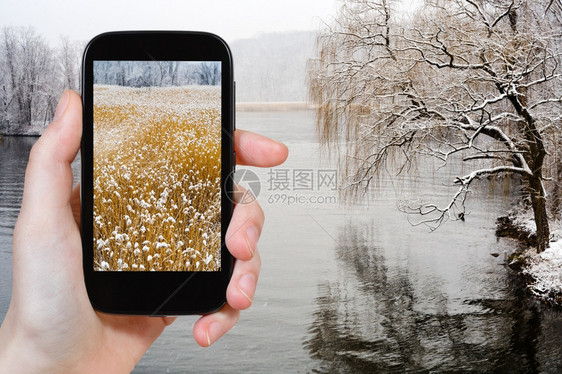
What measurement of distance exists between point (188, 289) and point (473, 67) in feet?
14.7

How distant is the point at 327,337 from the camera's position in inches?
287

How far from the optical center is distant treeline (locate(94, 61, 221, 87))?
766 mm

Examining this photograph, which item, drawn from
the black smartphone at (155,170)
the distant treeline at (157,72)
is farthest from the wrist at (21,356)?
the distant treeline at (157,72)

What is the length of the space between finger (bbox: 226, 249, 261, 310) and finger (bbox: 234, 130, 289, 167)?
0.14 m

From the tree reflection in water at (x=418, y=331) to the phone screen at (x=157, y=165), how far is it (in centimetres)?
614

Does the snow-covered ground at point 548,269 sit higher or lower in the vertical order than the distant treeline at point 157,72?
lower

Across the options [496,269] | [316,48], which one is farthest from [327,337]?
[316,48]

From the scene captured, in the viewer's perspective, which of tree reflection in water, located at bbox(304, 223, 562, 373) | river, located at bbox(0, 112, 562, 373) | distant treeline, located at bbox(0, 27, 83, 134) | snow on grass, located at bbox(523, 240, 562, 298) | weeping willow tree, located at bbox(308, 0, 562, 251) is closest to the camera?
weeping willow tree, located at bbox(308, 0, 562, 251)

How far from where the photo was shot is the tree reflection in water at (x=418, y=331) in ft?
20.6

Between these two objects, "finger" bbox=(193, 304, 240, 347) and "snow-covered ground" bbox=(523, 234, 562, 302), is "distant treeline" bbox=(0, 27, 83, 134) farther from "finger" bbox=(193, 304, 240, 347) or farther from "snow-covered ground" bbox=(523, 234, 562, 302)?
"finger" bbox=(193, 304, 240, 347)

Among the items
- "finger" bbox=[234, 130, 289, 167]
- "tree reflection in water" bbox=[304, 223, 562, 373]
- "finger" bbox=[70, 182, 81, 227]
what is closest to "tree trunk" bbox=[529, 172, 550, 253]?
"tree reflection in water" bbox=[304, 223, 562, 373]

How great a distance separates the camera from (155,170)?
82 cm

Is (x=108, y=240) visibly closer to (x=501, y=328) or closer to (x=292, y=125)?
(x=501, y=328)

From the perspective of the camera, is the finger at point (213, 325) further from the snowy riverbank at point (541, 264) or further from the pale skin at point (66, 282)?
the snowy riverbank at point (541, 264)
